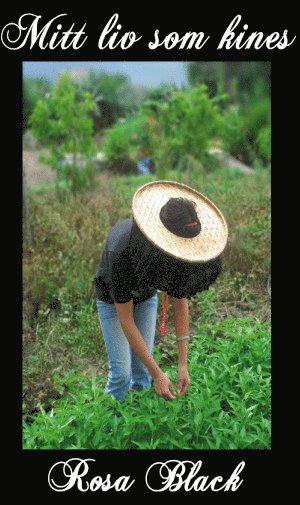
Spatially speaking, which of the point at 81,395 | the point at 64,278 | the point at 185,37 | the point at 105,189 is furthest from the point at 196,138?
the point at 81,395

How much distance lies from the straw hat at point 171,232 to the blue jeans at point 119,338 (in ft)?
1.85

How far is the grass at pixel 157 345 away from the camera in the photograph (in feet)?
7.88

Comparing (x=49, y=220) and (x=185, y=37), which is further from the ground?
(x=185, y=37)

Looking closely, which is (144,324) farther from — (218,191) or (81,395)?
(218,191)

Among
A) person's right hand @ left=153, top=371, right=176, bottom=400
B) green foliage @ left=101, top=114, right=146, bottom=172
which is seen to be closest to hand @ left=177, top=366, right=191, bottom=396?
person's right hand @ left=153, top=371, right=176, bottom=400

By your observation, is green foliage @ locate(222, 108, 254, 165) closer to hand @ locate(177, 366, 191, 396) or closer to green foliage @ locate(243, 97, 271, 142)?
green foliage @ locate(243, 97, 271, 142)

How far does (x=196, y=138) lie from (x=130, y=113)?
3.28 metres

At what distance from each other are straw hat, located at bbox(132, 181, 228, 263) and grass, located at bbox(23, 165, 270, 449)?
2.64 feet

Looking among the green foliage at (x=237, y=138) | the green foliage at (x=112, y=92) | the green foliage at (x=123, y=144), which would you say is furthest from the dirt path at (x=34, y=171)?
the green foliage at (x=237, y=138)

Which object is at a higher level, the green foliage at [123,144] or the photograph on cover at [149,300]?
the green foliage at [123,144]

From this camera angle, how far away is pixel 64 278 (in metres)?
4.11

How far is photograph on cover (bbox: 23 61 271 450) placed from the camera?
2133mm

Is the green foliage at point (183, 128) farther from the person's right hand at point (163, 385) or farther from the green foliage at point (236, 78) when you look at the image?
the person's right hand at point (163, 385)

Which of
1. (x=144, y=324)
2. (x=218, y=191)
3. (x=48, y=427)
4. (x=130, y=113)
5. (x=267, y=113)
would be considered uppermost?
(x=130, y=113)
